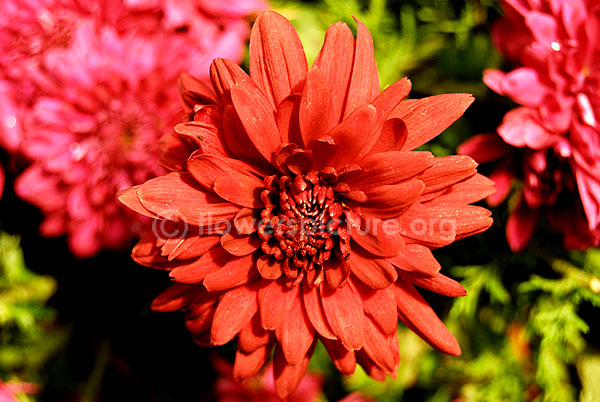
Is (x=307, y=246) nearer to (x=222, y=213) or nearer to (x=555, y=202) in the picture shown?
(x=222, y=213)

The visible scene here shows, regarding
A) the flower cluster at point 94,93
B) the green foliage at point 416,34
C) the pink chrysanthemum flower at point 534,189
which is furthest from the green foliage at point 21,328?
the pink chrysanthemum flower at point 534,189

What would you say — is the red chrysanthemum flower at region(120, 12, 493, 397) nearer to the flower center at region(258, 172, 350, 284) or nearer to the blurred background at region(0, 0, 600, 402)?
the flower center at region(258, 172, 350, 284)

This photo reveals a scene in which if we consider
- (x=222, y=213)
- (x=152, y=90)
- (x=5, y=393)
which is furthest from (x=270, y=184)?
(x=5, y=393)

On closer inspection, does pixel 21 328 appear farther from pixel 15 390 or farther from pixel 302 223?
pixel 302 223

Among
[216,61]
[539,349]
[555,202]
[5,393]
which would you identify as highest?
[216,61]

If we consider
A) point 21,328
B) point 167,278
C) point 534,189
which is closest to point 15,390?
point 21,328

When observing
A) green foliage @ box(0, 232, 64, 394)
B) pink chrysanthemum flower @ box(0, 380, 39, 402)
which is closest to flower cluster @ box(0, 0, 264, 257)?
green foliage @ box(0, 232, 64, 394)

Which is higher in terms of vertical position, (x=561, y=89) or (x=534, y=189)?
(x=561, y=89)
